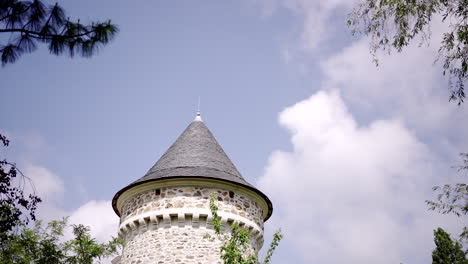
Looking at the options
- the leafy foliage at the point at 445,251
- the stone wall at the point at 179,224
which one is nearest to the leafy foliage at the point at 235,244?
the stone wall at the point at 179,224

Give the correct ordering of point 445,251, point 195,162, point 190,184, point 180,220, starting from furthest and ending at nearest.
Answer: point 445,251 → point 195,162 → point 190,184 → point 180,220

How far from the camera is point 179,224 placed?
42.6ft

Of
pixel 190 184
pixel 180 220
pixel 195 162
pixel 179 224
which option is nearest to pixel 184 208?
pixel 180 220

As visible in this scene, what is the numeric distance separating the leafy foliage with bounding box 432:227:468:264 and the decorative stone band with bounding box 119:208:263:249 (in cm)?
1508

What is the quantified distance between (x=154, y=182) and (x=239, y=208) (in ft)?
8.29

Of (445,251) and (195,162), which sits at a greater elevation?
(445,251)

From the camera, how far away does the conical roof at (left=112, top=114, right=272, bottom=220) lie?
1382 cm

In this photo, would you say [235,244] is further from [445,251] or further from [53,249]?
[445,251]

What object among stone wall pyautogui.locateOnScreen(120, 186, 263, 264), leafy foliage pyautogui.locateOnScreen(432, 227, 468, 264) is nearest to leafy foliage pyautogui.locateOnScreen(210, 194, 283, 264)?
stone wall pyautogui.locateOnScreen(120, 186, 263, 264)

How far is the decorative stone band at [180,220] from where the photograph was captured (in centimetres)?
1297

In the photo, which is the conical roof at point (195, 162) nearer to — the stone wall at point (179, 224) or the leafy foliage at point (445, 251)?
the stone wall at point (179, 224)

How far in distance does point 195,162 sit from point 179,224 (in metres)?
2.16

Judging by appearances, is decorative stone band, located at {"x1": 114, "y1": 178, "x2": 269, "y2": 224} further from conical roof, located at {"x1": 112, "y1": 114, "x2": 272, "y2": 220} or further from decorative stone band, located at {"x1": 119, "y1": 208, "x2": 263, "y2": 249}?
decorative stone band, located at {"x1": 119, "y1": 208, "x2": 263, "y2": 249}

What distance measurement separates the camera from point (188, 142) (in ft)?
51.7
